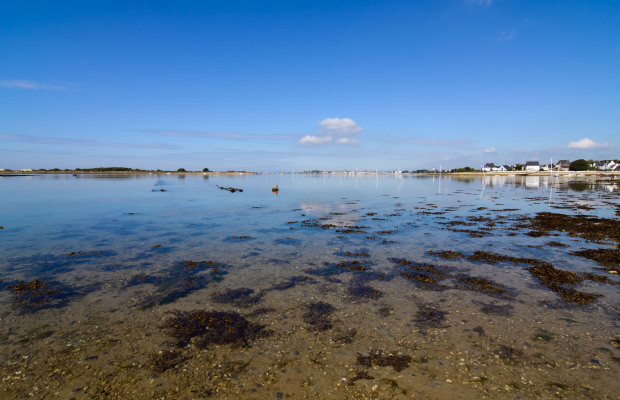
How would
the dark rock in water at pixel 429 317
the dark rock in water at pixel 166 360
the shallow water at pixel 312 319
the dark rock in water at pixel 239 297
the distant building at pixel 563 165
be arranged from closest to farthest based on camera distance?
the shallow water at pixel 312 319, the dark rock in water at pixel 166 360, the dark rock in water at pixel 429 317, the dark rock in water at pixel 239 297, the distant building at pixel 563 165

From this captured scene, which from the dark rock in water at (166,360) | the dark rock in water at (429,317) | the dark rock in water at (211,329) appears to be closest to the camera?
the dark rock in water at (166,360)

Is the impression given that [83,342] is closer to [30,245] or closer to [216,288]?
[216,288]

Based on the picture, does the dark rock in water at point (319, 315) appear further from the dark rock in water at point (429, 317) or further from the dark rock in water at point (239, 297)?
the dark rock in water at point (429, 317)

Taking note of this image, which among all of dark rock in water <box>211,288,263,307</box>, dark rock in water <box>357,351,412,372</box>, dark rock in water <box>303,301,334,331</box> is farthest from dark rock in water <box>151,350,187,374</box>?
dark rock in water <box>357,351,412,372</box>

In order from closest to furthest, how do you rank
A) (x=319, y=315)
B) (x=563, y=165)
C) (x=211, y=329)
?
(x=211, y=329) → (x=319, y=315) → (x=563, y=165)

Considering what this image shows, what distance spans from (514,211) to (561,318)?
92.7ft

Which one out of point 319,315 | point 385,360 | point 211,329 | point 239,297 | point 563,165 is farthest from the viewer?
point 563,165

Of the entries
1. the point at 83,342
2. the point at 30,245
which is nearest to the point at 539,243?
the point at 83,342

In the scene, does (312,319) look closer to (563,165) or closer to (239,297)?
(239,297)

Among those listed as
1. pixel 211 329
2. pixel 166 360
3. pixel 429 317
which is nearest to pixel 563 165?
pixel 429 317

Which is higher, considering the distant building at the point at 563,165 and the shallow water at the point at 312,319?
the distant building at the point at 563,165

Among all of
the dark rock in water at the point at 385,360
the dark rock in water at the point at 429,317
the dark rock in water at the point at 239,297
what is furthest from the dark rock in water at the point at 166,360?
the dark rock in water at the point at 429,317

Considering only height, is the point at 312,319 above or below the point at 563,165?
below

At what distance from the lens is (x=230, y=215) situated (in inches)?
1233
